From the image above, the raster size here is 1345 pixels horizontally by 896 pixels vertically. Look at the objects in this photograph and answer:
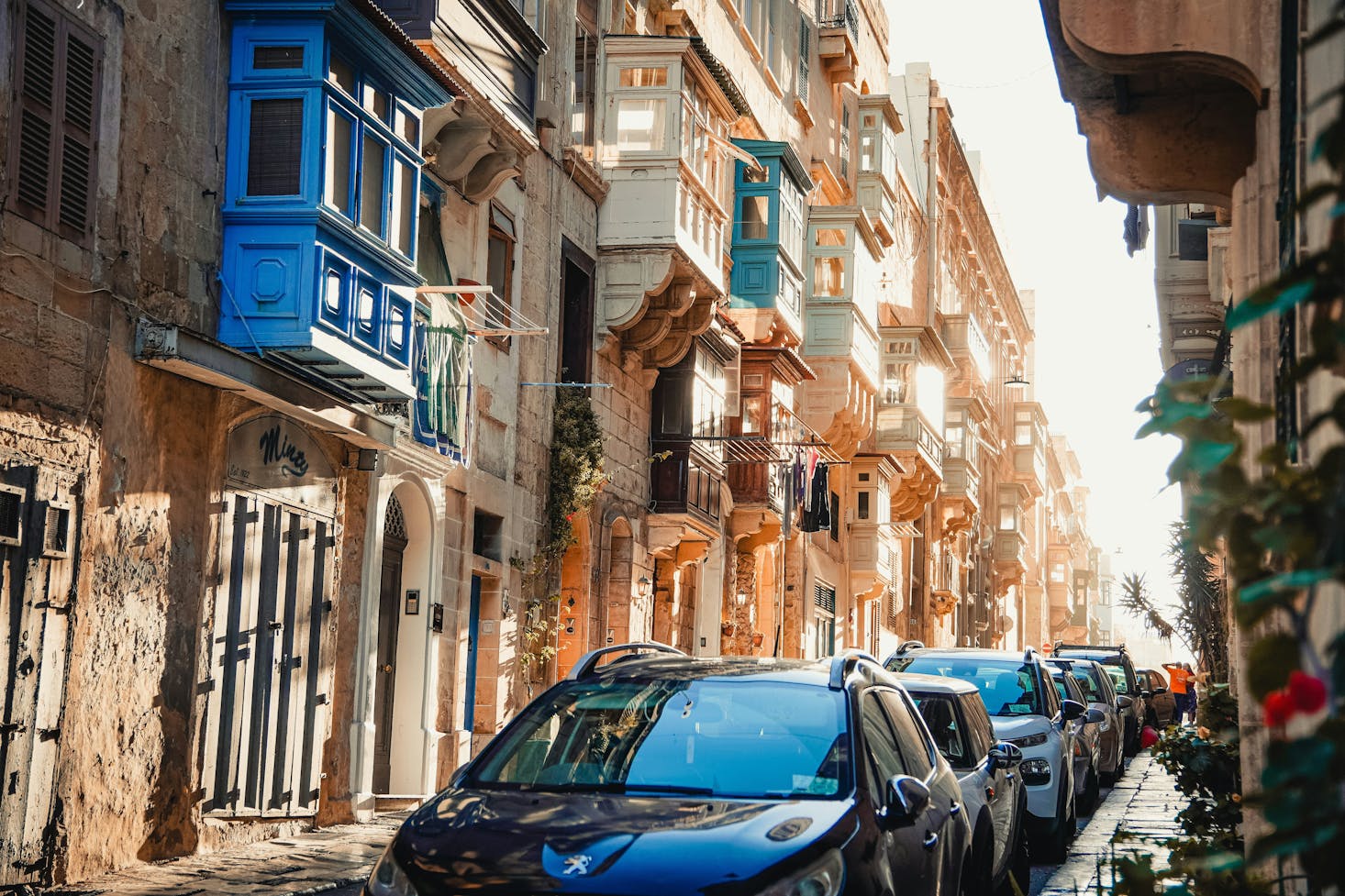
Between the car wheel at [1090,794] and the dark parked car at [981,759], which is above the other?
the dark parked car at [981,759]

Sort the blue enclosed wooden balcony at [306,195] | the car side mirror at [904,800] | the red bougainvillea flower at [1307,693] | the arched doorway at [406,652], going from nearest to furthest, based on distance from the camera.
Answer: the red bougainvillea flower at [1307,693] < the car side mirror at [904,800] < the blue enclosed wooden balcony at [306,195] < the arched doorway at [406,652]

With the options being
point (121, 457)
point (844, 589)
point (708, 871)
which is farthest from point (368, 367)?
point (844, 589)

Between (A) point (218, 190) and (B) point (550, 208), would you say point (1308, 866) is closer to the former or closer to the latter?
(A) point (218, 190)

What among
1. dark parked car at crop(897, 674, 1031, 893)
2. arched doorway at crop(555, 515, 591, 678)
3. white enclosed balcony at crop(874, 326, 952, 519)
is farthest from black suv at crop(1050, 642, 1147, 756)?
dark parked car at crop(897, 674, 1031, 893)

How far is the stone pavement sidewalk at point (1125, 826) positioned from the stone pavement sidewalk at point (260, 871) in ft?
17.4

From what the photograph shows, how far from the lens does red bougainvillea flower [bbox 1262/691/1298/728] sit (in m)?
2.51

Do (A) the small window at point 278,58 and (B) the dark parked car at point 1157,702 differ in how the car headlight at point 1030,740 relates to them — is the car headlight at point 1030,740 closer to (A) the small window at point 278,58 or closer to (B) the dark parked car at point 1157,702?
(A) the small window at point 278,58

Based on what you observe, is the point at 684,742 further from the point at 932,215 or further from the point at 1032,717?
the point at 932,215

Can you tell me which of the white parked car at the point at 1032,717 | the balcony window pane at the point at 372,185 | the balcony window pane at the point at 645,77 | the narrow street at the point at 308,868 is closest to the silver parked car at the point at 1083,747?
the narrow street at the point at 308,868

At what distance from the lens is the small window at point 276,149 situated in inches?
595

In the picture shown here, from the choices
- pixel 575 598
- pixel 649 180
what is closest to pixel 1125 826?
pixel 575 598

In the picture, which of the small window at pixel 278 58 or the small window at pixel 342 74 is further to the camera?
the small window at pixel 342 74

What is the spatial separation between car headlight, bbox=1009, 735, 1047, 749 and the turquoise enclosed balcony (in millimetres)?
16068

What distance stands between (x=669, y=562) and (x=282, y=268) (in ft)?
50.0
